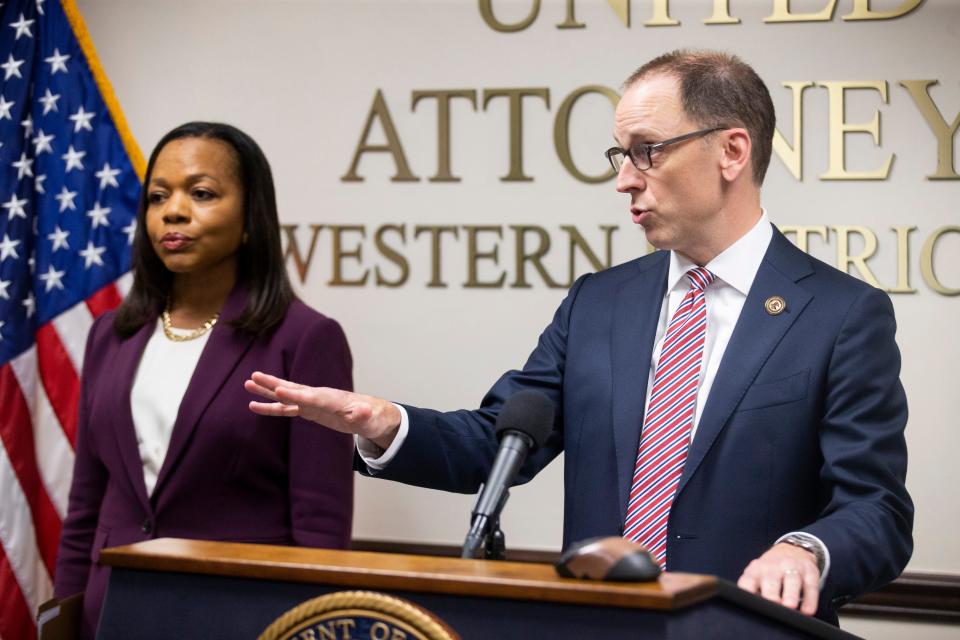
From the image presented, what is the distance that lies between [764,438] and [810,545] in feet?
1.01

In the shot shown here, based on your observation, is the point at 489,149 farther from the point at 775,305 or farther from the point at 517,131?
the point at 775,305

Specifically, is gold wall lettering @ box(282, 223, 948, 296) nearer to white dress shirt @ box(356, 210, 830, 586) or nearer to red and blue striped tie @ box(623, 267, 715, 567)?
white dress shirt @ box(356, 210, 830, 586)

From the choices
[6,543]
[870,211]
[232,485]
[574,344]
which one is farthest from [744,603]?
[6,543]

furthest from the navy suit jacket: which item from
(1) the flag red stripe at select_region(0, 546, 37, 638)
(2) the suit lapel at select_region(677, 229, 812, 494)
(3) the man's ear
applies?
(1) the flag red stripe at select_region(0, 546, 37, 638)

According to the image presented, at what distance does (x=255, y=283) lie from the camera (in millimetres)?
2979

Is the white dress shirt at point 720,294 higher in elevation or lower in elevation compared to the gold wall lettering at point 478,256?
lower

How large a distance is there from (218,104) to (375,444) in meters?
2.41

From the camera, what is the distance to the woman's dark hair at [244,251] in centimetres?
299

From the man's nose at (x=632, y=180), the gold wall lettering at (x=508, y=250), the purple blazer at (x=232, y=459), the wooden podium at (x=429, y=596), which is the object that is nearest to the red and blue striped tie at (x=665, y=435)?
the man's nose at (x=632, y=180)

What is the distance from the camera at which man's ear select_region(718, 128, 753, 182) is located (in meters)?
2.15

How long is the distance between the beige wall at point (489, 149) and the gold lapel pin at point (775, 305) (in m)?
Answer: 1.62

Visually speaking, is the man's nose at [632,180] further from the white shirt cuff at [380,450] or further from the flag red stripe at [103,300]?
the flag red stripe at [103,300]

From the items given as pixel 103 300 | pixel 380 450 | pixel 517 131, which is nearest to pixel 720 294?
pixel 380 450

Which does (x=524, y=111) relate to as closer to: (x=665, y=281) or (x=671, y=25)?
(x=671, y=25)
